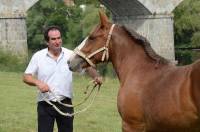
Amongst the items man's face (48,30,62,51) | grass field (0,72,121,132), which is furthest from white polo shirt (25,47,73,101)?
grass field (0,72,121,132)

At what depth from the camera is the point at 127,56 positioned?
7082 millimetres

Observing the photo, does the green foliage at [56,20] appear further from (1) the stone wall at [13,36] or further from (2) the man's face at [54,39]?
(2) the man's face at [54,39]

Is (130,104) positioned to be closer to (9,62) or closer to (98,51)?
(98,51)

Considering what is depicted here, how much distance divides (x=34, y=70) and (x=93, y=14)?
38.5m

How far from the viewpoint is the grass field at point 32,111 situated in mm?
11211

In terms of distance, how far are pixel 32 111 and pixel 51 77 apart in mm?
6234

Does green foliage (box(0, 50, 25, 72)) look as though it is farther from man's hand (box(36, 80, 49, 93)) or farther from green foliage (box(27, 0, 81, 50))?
green foliage (box(27, 0, 81, 50))

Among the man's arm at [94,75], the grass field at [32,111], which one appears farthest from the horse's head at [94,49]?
the grass field at [32,111]

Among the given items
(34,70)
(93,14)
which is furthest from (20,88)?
(93,14)

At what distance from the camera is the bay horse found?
6066 millimetres

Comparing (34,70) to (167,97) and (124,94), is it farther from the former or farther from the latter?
(167,97)

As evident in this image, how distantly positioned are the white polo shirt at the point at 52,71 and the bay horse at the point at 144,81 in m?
0.31

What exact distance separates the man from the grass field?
11.5 ft

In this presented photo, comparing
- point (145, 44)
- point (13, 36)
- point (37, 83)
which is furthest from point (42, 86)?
point (13, 36)
